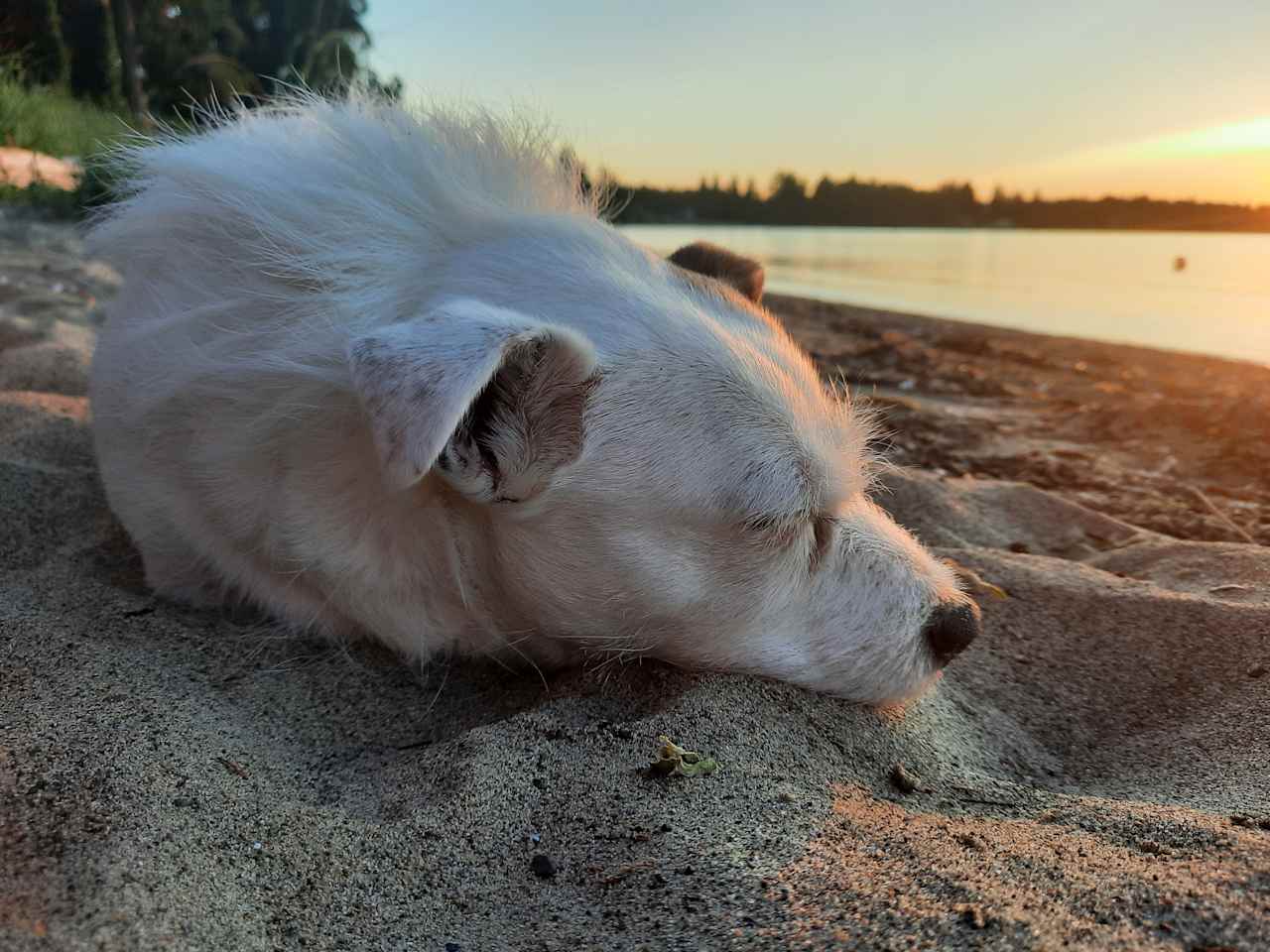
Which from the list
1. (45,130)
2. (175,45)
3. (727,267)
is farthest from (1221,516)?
(175,45)

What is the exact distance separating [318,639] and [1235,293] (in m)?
13.6

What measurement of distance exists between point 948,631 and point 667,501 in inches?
31.6

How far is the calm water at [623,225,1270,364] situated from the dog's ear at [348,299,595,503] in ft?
7.60

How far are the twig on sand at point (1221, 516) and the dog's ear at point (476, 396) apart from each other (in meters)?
2.87

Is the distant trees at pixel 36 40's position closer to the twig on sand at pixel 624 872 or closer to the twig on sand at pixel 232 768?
the twig on sand at pixel 232 768

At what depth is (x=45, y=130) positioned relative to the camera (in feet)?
38.8

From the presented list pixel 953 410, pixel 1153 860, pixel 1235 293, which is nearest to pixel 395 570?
pixel 1153 860

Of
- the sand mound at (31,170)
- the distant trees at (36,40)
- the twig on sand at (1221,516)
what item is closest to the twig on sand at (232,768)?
the twig on sand at (1221,516)

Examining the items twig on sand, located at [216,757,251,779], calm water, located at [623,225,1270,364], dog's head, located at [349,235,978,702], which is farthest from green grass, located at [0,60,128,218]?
twig on sand, located at [216,757,251,779]

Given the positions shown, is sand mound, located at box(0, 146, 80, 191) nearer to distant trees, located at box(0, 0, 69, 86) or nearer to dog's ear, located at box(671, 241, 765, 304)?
distant trees, located at box(0, 0, 69, 86)

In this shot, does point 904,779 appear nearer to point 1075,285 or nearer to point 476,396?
point 476,396

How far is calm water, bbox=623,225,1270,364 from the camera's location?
30.9 feet

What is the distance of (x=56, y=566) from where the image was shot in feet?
8.13

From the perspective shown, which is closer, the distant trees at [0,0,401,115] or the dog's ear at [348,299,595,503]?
the dog's ear at [348,299,595,503]
